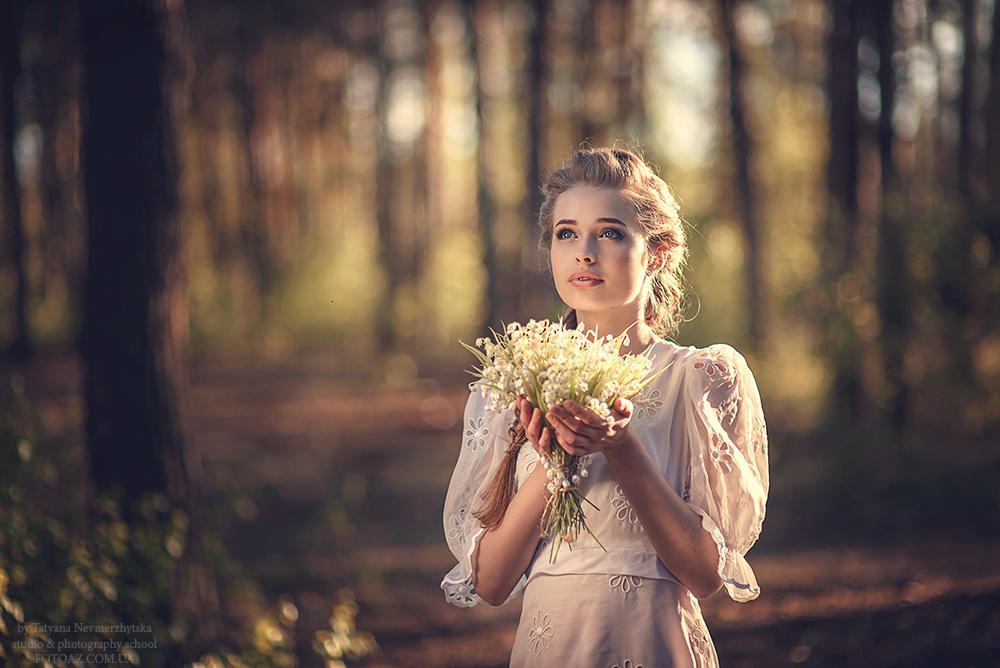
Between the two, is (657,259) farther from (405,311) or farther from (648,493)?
(405,311)

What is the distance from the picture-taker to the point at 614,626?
2.33m

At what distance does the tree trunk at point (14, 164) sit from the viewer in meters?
18.8

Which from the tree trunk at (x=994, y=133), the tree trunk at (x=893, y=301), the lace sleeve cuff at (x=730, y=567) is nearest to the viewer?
the lace sleeve cuff at (x=730, y=567)

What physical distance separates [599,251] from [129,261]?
3.91 metres

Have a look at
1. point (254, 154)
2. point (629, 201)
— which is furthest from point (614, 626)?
point (254, 154)

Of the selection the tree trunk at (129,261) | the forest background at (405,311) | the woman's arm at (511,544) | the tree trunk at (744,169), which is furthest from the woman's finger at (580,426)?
the tree trunk at (744,169)

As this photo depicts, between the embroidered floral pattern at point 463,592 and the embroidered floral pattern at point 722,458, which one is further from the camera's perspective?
the embroidered floral pattern at point 463,592

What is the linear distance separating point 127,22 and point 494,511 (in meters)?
4.39

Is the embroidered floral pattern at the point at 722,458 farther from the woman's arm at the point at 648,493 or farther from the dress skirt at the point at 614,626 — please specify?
the dress skirt at the point at 614,626

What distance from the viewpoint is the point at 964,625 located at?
607 cm

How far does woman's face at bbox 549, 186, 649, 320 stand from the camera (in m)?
2.38

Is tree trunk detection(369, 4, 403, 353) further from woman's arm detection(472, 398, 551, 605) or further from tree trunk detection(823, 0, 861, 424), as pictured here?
woman's arm detection(472, 398, 551, 605)

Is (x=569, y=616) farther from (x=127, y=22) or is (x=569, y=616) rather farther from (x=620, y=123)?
(x=620, y=123)

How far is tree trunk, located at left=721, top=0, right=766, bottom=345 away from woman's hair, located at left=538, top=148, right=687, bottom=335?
1336cm
